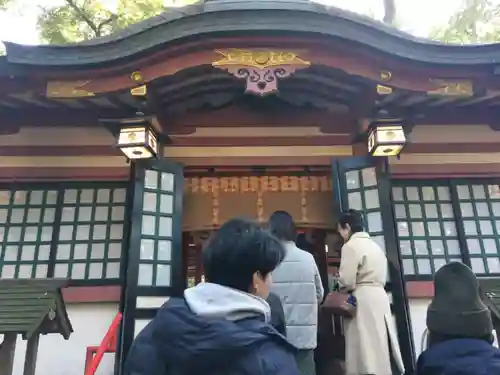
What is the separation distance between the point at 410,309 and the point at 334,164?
1.87 m

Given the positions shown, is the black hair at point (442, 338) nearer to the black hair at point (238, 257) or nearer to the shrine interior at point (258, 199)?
the black hair at point (238, 257)

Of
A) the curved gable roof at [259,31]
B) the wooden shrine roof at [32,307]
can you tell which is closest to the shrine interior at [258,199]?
the curved gable roof at [259,31]

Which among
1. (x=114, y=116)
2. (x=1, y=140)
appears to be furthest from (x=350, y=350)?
(x=1, y=140)

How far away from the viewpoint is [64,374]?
5461 millimetres

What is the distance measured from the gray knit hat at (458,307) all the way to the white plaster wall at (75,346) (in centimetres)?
425

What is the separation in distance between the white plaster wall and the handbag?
8.24 feet

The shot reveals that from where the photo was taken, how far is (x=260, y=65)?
17.1 feet

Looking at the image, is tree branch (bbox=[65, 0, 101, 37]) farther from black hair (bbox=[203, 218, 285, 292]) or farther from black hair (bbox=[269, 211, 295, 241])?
black hair (bbox=[203, 218, 285, 292])

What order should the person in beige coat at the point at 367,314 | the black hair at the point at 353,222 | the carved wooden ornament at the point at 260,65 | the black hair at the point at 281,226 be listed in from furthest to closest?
the carved wooden ornament at the point at 260,65
the black hair at the point at 353,222
the person in beige coat at the point at 367,314
the black hair at the point at 281,226

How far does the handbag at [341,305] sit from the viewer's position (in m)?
4.48

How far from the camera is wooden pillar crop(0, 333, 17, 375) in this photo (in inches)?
131

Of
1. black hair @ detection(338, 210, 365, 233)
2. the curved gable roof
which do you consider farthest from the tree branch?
black hair @ detection(338, 210, 365, 233)

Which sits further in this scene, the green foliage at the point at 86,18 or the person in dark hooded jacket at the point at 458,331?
the green foliage at the point at 86,18

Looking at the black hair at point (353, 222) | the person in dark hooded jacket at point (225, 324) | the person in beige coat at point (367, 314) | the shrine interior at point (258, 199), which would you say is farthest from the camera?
the shrine interior at point (258, 199)
